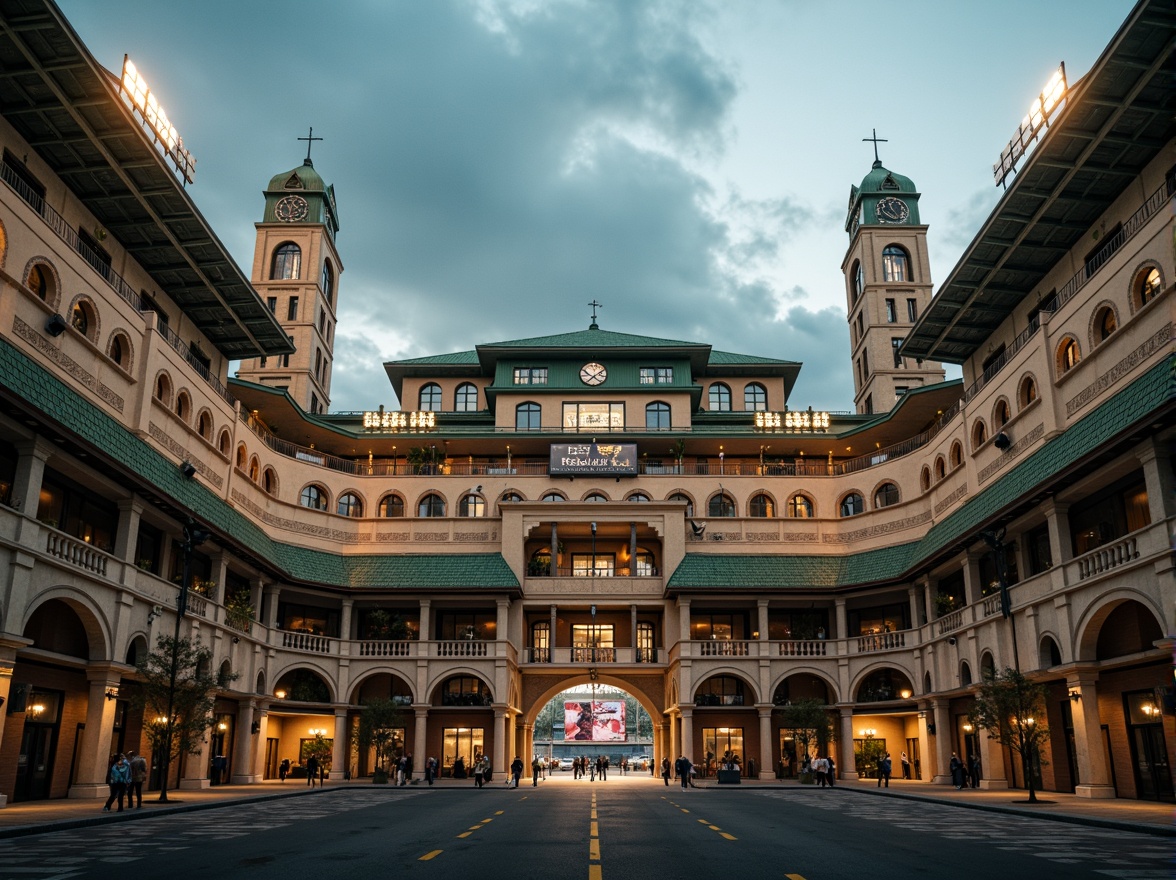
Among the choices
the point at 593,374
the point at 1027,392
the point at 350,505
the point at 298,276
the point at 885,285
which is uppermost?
the point at 298,276

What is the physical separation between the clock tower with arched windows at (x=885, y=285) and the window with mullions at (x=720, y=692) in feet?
84.7

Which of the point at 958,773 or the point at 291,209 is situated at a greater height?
the point at 291,209

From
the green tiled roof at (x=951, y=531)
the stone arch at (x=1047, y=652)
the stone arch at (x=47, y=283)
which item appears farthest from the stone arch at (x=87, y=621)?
the stone arch at (x=1047, y=652)

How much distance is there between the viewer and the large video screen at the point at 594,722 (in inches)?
3487

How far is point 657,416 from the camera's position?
63.6 metres

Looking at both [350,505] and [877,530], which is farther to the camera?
[350,505]

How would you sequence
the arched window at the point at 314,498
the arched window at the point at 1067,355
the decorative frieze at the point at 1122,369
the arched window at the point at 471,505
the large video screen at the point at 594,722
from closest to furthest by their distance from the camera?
1. the decorative frieze at the point at 1122,369
2. the arched window at the point at 1067,355
3. the arched window at the point at 314,498
4. the arched window at the point at 471,505
5. the large video screen at the point at 594,722

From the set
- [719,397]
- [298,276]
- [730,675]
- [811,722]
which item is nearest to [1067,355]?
[811,722]

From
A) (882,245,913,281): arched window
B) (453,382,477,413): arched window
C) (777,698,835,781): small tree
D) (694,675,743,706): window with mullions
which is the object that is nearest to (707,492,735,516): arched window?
(694,675,743,706): window with mullions

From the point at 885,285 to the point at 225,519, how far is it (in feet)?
171

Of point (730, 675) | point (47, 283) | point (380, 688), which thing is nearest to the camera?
point (47, 283)

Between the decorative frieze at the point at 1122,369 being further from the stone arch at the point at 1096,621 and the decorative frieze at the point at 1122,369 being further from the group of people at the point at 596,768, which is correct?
the group of people at the point at 596,768

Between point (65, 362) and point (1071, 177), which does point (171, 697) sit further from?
point (1071, 177)

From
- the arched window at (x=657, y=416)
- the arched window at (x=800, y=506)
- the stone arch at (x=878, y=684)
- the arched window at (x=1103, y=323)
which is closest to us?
the arched window at (x=1103, y=323)
